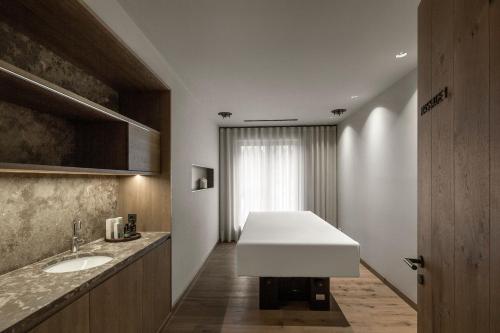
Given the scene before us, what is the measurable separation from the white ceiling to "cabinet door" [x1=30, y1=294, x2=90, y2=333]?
1711mm

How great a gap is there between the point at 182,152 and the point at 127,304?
166cm

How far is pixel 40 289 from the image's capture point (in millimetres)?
1150

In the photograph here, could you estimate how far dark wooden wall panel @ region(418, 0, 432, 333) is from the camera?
1073 mm

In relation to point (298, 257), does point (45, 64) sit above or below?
above

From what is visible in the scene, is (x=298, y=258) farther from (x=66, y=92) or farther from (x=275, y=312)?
(x=66, y=92)

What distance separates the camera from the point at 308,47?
213 cm

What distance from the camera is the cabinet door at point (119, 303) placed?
1358 millimetres

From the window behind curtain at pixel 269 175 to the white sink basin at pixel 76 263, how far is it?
3797 millimetres

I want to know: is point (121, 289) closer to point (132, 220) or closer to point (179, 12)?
point (132, 220)

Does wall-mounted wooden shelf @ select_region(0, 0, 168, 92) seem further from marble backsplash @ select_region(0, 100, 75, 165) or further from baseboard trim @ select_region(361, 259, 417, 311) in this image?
baseboard trim @ select_region(361, 259, 417, 311)

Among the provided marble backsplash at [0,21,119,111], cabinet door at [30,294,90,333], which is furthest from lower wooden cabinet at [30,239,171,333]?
marble backsplash at [0,21,119,111]

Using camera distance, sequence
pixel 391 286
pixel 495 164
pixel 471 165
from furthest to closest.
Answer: pixel 391 286
pixel 471 165
pixel 495 164

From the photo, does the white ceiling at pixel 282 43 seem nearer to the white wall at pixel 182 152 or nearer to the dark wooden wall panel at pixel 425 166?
the white wall at pixel 182 152

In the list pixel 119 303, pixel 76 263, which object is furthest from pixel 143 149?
pixel 119 303
